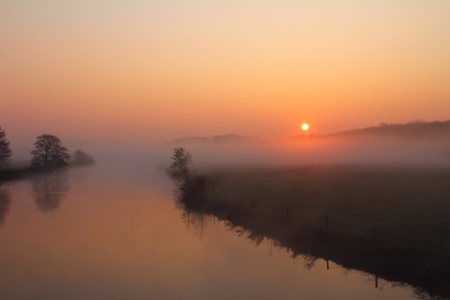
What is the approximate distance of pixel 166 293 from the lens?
16375 millimetres

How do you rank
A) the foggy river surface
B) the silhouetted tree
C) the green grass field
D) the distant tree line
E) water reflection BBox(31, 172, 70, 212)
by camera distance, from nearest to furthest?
the foggy river surface
the green grass field
water reflection BBox(31, 172, 70, 212)
the distant tree line
the silhouetted tree

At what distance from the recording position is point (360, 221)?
78.0 ft

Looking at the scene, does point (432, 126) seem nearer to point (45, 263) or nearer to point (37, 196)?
point (37, 196)

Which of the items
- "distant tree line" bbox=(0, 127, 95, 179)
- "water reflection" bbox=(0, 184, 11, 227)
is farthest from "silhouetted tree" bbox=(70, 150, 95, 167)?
"water reflection" bbox=(0, 184, 11, 227)

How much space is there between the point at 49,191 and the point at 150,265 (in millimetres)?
38282

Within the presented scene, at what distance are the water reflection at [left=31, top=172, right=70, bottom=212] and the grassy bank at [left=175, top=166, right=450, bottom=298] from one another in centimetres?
1406

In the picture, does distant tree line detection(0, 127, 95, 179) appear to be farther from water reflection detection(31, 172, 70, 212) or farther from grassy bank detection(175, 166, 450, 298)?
grassy bank detection(175, 166, 450, 298)

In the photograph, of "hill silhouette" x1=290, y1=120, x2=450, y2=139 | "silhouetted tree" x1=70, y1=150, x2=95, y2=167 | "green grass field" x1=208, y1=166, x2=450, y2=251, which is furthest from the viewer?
"hill silhouette" x1=290, y1=120, x2=450, y2=139

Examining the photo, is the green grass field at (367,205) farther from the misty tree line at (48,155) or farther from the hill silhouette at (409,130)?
the hill silhouette at (409,130)

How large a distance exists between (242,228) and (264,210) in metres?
2.39

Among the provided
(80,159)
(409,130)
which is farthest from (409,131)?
(80,159)

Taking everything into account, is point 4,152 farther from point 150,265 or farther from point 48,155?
point 150,265

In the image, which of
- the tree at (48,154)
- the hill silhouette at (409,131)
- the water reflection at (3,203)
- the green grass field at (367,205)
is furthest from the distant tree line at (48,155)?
the hill silhouette at (409,131)

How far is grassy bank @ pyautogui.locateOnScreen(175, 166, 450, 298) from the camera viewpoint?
683 inches
